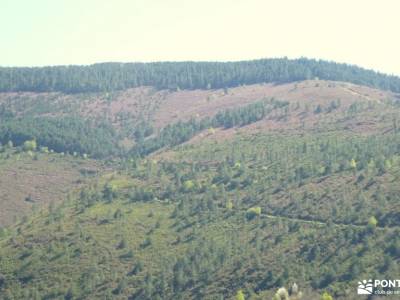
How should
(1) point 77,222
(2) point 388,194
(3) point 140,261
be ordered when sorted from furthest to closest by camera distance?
(1) point 77,222 < (2) point 388,194 < (3) point 140,261

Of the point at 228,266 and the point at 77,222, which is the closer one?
the point at 228,266

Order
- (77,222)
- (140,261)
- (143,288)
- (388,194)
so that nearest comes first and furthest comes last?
(143,288) → (140,261) → (388,194) → (77,222)

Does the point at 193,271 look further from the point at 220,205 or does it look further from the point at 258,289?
the point at 220,205

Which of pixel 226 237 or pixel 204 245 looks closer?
pixel 204 245

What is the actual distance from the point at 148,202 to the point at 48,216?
3213cm

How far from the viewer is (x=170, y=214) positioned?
→ 173 m

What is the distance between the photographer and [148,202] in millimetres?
186000

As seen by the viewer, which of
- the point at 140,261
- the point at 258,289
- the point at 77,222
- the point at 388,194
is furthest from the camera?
the point at 77,222

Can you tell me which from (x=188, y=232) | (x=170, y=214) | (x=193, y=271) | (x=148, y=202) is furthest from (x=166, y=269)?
(x=148, y=202)

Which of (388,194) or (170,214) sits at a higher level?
(388,194)

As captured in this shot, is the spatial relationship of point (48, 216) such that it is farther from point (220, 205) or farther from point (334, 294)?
point (334, 294)

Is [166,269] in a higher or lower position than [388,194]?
lower

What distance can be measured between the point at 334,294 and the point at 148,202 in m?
86.5

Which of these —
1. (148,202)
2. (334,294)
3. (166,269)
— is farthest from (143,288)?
(148,202)
